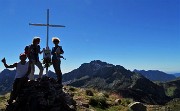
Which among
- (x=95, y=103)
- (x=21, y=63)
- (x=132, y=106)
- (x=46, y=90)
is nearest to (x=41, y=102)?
(x=46, y=90)

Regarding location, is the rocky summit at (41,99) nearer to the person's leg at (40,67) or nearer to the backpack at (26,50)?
the person's leg at (40,67)

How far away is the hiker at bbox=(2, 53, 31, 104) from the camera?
15441mm

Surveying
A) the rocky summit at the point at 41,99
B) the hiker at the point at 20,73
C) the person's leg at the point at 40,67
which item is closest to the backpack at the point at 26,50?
the hiker at the point at 20,73

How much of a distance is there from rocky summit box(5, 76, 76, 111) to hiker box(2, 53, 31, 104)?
0.29m

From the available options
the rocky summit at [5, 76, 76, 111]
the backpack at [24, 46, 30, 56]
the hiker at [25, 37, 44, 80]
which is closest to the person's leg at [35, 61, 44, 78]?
the hiker at [25, 37, 44, 80]

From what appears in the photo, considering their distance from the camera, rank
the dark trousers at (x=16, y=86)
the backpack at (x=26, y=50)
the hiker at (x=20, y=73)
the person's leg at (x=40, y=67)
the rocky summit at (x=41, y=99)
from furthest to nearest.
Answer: the person's leg at (x=40, y=67)
the backpack at (x=26, y=50)
the dark trousers at (x=16, y=86)
the hiker at (x=20, y=73)
the rocky summit at (x=41, y=99)

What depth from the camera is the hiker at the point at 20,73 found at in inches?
608

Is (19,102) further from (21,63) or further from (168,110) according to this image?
(168,110)

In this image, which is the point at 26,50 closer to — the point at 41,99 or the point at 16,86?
the point at 16,86

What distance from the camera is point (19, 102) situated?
15.5 metres

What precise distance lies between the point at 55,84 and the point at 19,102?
224 cm

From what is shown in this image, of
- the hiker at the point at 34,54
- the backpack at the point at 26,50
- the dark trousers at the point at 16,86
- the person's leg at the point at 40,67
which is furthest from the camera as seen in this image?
the person's leg at the point at 40,67

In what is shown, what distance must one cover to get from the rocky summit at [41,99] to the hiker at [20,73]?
29cm

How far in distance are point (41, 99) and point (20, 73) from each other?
1752mm
